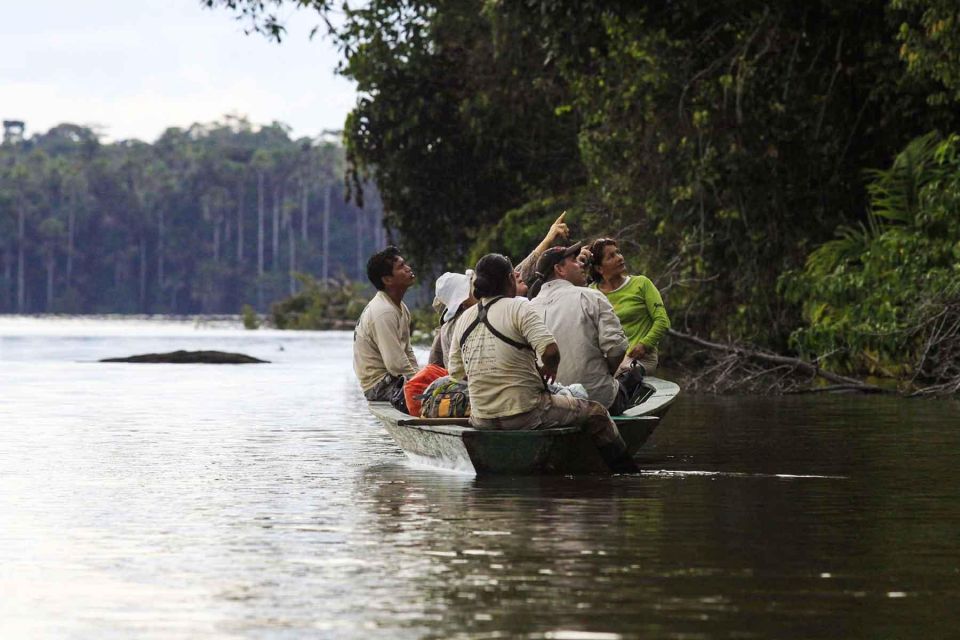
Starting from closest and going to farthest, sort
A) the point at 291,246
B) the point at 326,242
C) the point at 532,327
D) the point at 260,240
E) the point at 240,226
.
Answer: the point at 532,327 → the point at 240,226 → the point at 291,246 → the point at 260,240 → the point at 326,242

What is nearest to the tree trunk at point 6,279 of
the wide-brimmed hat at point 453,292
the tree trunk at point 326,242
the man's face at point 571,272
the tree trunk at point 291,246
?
the tree trunk at point 291,246

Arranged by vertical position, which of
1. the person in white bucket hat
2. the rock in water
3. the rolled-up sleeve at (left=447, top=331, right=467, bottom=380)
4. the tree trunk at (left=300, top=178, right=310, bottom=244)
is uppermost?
the tree trunk at (left=300, top=178, right=310, bottom=244)

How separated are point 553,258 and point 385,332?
181cm

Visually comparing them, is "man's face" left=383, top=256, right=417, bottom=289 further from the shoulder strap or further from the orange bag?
the shoulder strap

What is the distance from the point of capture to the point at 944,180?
21.1 meters

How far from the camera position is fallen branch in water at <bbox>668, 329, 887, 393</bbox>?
70.5 ft

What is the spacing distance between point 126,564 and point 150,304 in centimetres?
12779

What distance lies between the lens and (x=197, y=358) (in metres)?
36.4

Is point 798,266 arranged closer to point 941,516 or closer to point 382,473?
point 382,473

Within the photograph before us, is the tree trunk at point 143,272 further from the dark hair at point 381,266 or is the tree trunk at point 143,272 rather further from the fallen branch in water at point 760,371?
the dark hair at point 381,266

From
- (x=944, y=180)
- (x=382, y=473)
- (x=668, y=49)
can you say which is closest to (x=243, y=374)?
(x=668, y=49)

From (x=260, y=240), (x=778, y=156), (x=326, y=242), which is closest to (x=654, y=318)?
(x=778, y=156)

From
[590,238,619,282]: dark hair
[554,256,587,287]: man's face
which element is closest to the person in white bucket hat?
[554,256,587,287]: man's face

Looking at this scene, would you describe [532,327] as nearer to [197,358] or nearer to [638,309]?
[638,309]
